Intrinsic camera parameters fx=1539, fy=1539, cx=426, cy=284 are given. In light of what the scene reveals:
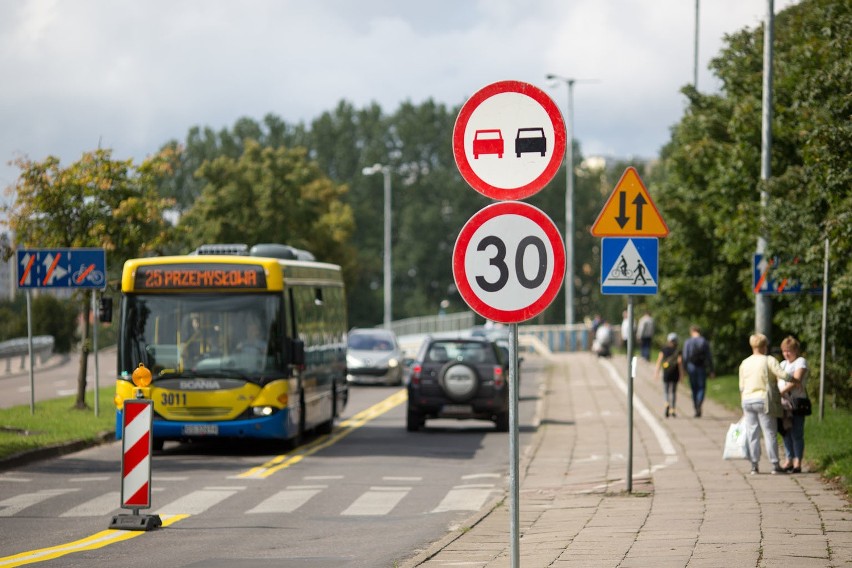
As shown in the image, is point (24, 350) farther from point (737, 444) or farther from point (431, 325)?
point (737, 444)

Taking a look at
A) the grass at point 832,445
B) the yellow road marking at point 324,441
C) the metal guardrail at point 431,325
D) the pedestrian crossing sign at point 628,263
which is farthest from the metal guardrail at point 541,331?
the pedestrian crossing sign at point 628,263

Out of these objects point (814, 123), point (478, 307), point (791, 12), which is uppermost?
point (791, 12)

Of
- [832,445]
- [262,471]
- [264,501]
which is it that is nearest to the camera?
[264,501]

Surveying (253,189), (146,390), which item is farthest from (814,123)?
(253,189)

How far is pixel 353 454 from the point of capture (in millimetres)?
21844

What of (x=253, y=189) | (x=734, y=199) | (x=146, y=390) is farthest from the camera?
(x=253, y=189)

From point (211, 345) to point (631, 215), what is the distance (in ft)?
26.6

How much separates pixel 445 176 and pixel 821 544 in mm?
98691

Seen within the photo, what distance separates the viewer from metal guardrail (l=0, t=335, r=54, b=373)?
174ft

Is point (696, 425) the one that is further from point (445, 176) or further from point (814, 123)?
point (445, 176)

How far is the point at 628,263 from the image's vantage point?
49.2 feet

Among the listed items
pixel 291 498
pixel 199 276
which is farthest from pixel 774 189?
pixel 291 498

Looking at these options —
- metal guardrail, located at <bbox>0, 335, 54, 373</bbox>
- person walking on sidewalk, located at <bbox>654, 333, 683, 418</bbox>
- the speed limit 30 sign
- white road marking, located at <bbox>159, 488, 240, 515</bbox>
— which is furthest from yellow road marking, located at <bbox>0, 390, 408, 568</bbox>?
metal guardrail, located at <bbox>0, 335, 54, 373</bbox>

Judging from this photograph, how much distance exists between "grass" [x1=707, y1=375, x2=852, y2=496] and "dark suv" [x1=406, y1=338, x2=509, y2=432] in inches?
209
